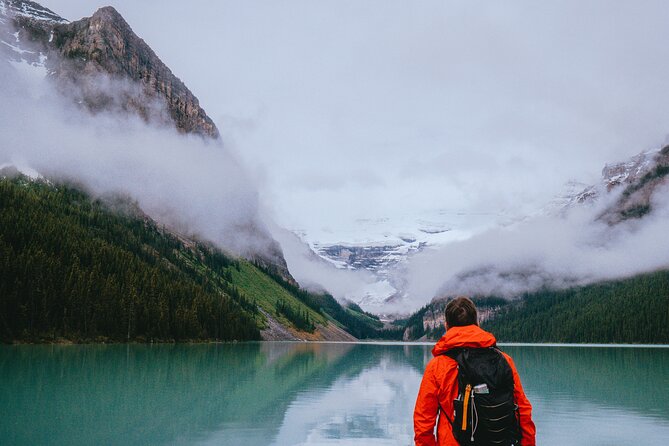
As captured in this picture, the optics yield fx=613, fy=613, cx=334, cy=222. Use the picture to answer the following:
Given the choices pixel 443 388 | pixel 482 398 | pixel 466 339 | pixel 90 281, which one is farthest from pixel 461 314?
pixel 90 281

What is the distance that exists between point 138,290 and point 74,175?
90.0 meters

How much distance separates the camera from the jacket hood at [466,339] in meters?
8.30

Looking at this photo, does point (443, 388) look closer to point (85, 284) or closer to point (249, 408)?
point (249, 408)

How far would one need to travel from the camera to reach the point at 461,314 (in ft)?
28.9

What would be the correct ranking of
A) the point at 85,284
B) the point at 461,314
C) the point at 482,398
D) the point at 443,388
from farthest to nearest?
the point at 85,284 < the point at 461,314 < the point at 443,388 < the point at 482,398

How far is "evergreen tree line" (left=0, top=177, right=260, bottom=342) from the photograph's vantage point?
3280 inches

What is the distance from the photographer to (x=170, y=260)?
167 m

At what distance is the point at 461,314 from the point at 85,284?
311ft

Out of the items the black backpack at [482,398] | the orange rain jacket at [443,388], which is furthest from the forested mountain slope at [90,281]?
A: the black backpack at [482,398]

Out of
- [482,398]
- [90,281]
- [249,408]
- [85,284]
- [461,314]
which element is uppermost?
[90,281]

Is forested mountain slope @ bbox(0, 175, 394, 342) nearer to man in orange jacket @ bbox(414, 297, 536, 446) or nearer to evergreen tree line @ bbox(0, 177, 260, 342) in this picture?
evergreen tree line @ bbox(0, 177, 260, 342)

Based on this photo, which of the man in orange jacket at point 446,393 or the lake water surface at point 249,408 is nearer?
the man in orange jacket at point 446,393

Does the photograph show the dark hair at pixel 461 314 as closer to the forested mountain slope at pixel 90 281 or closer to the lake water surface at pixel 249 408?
the lake water surface at pixel 249 408

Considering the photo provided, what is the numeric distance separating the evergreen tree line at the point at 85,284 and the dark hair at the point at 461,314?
80960mm
